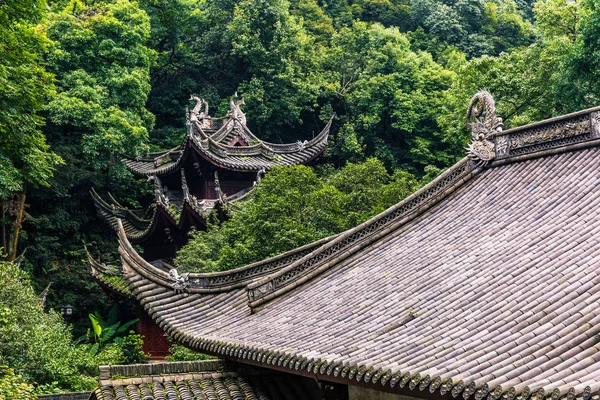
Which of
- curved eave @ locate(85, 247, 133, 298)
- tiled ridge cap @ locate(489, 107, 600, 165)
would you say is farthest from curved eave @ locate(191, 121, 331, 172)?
tiled ridge cap @ locate(489, 107, 600, 165)

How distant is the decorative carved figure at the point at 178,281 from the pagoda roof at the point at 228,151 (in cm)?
1690

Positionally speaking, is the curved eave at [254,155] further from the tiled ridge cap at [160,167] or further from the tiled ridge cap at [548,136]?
the tiled ridge cap at [548,136]

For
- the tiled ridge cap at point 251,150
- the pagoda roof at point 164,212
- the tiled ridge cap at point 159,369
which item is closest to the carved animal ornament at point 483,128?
the tiled ridge cap at point 159,369

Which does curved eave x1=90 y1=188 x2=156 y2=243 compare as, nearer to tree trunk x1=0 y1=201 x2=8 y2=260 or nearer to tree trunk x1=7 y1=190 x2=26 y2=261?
tree trunk x1=7 y1=190 x2=26 y2=261

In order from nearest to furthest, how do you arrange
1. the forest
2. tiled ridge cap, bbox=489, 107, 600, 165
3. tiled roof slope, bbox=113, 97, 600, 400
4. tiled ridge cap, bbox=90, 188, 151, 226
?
tiled roof slope, bbox=113, 97, 600, 400
tiled ridge cap, bbox=489, 107, 600, 165
the forest
tiled ridge cap, bbox=90, 188, 151, 226

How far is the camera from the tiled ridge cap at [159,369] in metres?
10.1

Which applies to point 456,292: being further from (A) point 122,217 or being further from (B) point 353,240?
(A) point 122,217

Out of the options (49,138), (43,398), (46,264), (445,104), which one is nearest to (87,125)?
(49,138)

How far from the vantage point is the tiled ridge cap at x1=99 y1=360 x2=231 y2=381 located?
1010cm

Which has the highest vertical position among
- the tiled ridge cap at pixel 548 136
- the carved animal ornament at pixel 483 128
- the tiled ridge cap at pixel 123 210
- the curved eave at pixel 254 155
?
the curved eave at pixel 254 155

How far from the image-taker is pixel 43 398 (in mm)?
17219

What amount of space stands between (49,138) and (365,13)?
26.3 metres

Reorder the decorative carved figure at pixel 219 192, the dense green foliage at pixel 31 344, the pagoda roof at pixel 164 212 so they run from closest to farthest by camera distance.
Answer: the dense green foliage at pixel 31 344 < the decorative carved figure at pixel 219 192 < the pagoda roof at pixel 164 212

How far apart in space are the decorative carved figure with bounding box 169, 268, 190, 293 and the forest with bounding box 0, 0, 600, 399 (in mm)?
2531
